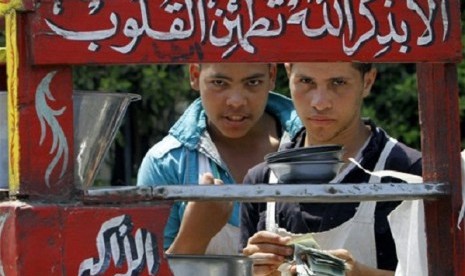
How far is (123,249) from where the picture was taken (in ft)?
9.23

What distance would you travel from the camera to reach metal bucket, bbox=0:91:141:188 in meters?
2.92

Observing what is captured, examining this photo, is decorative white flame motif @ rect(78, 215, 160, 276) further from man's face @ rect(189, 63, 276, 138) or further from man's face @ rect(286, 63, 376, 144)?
man's face @ rect(189, 63, 276, 138)

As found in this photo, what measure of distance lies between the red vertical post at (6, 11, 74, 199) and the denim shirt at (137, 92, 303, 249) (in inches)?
57.0

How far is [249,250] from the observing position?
11.8 feet

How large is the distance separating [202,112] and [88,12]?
1764 mm

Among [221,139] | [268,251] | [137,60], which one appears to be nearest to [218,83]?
[221,139]

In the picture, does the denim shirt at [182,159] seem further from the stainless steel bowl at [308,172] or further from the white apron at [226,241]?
the stainless steel bowl at [308,172]

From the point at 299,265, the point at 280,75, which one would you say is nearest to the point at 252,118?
the point at 299,265

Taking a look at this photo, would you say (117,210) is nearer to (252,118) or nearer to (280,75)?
(252,118)

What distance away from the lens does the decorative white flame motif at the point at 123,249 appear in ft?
9.13

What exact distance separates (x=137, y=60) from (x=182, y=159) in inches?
61.3

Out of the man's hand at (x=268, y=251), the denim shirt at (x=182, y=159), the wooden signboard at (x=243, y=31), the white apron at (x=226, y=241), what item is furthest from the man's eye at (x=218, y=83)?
the wooden signboard at (x=243, y=31)

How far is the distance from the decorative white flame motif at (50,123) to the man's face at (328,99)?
1195 millimetres

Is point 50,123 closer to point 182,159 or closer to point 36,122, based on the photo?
point 36,122
